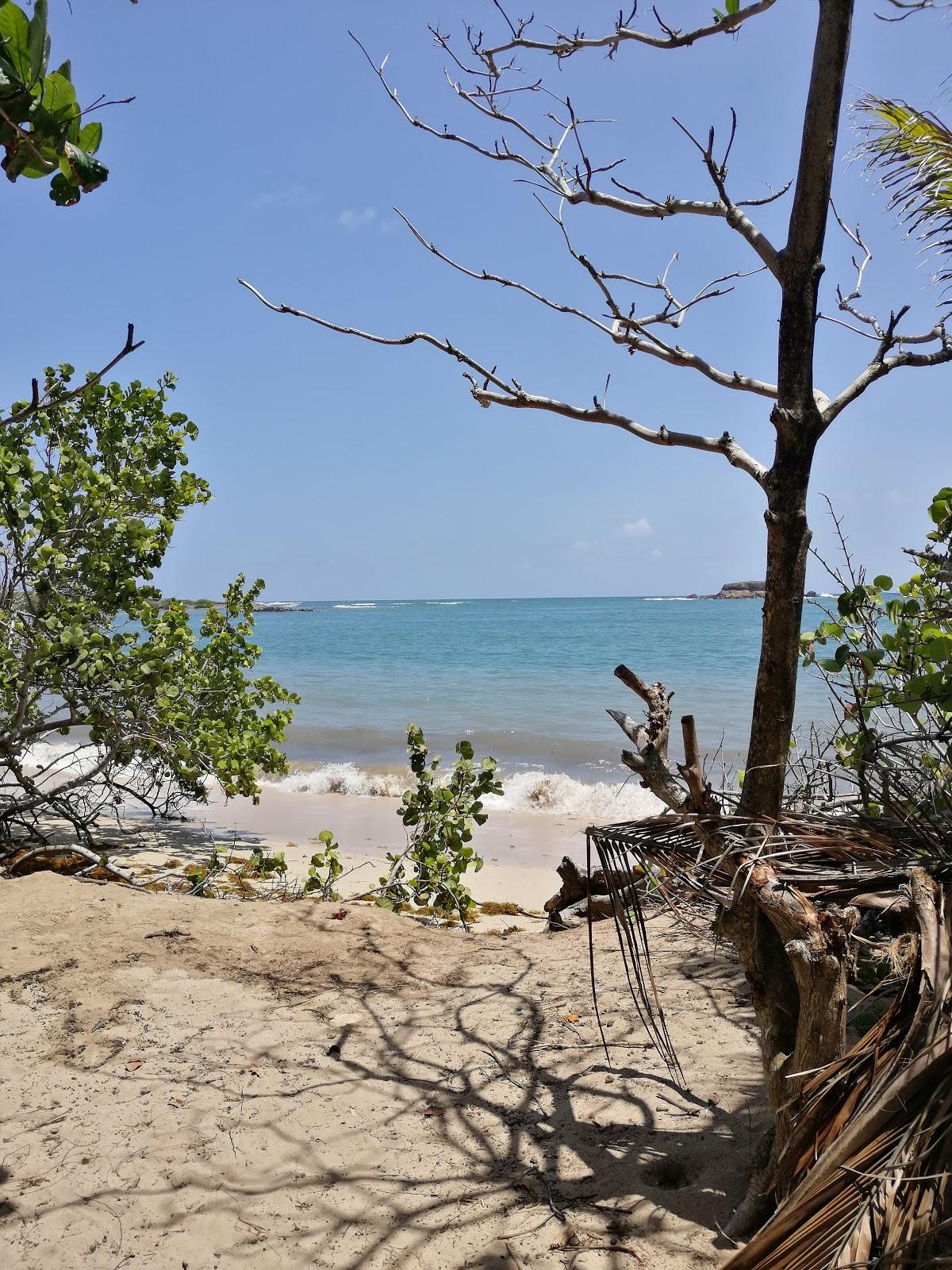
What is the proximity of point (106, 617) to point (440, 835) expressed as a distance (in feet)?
9.70

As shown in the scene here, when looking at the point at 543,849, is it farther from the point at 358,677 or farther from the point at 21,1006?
the point at 358,677

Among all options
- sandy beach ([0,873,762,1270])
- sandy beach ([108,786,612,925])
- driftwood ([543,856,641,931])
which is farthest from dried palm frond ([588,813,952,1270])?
sandy beach ([108,786,612,925])

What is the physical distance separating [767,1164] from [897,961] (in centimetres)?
87

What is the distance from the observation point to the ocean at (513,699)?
46.2ft

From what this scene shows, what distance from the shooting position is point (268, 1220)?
8.46 feet

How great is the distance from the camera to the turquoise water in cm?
1595

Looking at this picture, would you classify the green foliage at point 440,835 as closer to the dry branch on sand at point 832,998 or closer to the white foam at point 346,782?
the dry branch on sand at point 832,998

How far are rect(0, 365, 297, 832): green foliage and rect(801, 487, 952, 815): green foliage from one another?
14.9ft

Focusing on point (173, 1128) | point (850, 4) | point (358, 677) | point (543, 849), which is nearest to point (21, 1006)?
point (173, 1128)

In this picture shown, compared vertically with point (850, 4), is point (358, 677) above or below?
below

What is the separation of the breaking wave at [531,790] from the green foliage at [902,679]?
671 cm

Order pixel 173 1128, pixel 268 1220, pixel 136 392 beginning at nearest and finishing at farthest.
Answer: pixel 268 1220, pixel 173 1128, pixel 136 392

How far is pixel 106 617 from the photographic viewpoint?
6.57m

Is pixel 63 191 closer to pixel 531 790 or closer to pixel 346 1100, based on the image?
pixel 346 1100
